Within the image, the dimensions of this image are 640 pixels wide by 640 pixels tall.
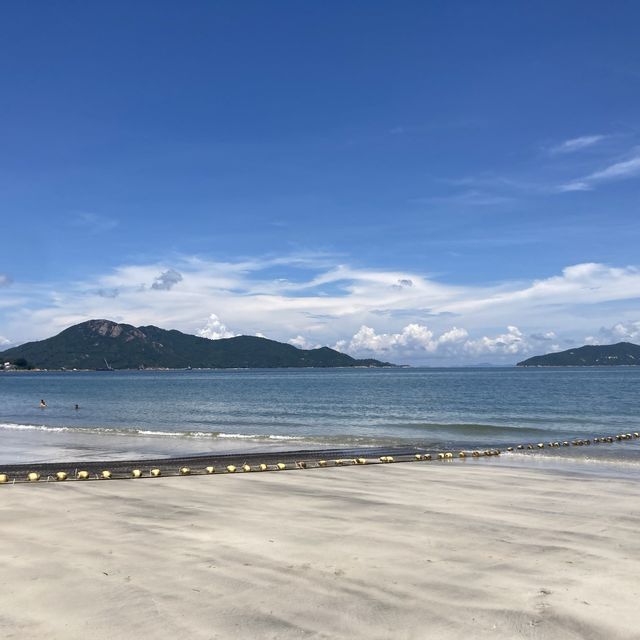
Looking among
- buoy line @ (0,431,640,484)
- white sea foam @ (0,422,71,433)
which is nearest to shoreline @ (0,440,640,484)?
buoy line @ (0,431,640,484)

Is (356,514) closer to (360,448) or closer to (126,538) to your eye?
(126,538)

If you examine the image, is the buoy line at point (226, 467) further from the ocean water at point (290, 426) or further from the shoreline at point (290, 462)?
the ocean water at point (290, 426)

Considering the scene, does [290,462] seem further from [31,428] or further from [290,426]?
[31,428]

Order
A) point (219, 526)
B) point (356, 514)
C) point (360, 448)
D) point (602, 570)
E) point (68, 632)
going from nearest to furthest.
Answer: point (68, 632) → point (602, 570) → point (219, 526) → point (356, 514) → point (360, 448)

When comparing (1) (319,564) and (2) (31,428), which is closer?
(1) (319,564)

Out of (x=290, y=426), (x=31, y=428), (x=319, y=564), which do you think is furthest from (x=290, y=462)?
(x=31, y=428)

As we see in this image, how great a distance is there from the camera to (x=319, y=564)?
33.4 ft

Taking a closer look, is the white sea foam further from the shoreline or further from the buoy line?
the buoy line

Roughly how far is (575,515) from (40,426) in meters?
46.1

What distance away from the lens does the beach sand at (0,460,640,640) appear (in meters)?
7.80

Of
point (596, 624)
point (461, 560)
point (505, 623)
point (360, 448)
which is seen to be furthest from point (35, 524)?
point (360, 448)

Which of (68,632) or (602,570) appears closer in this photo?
(68,632)

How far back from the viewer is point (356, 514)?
47.9 feet

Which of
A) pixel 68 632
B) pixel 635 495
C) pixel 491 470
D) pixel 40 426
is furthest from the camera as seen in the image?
pixel 40 426
